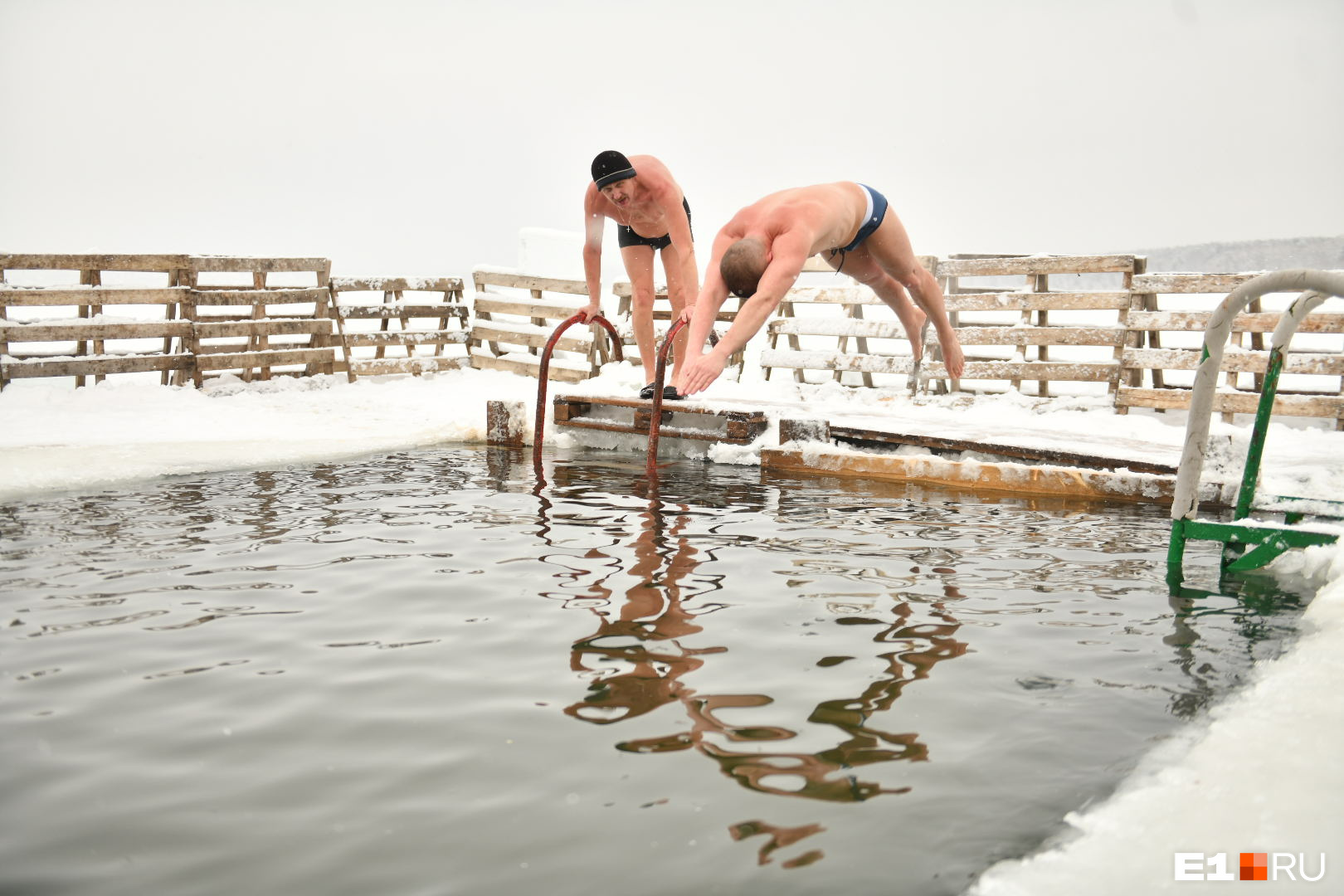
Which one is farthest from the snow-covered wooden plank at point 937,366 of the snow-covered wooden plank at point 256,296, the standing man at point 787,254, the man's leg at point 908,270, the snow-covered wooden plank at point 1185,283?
the snow-covered wooden plank at point 256,296

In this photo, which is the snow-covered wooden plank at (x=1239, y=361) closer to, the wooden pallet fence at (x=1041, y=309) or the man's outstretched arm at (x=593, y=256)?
the wooden pallet fence at (x=1041, y=309)

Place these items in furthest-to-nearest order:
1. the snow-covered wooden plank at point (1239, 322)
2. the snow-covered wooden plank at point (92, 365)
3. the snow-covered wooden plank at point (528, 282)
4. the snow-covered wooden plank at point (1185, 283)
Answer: the snow-covered wooden plank at point (528, 282)
the snow-covered wooden plank at point (92, 365)
the snow-covered wooden plank at point (1185, 283)
the snow-covered wooden plank at point (1239, 322)

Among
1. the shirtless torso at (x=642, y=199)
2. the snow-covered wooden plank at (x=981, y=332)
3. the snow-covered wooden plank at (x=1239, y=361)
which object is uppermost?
the shirtless torso at (x=642, y=199)

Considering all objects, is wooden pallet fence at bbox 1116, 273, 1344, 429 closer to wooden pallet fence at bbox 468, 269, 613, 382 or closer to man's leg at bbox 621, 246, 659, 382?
man's leg at bbox 621, 246, 659, 382

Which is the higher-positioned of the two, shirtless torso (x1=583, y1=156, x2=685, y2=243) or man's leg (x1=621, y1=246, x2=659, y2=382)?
shirtless torso (x1=583, y1=156, x2=685, y2=243)

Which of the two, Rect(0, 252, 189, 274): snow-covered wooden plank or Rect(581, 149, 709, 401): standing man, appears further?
Rect(0, 252, 189, 274): snow-covered wooden plank

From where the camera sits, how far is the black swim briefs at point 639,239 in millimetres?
8141

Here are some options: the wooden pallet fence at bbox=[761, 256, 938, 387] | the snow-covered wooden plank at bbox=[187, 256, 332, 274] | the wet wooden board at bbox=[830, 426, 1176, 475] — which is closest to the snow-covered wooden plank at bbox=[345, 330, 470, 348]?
the snow-covered wooden plank at bbox=[187, 256, 332, 274]

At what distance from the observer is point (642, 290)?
8688 mm

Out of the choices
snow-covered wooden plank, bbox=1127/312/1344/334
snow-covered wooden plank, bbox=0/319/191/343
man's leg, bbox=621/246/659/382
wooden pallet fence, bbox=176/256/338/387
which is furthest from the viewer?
wooden pallet fence, bbox=176/256/338/387

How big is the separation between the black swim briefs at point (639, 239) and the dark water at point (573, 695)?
308 cm

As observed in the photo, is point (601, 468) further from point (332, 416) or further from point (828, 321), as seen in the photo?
point (828, 321)

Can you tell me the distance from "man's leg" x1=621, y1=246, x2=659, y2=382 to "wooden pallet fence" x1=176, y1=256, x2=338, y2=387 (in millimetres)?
6219

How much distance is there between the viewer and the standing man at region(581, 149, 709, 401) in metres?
7.44
